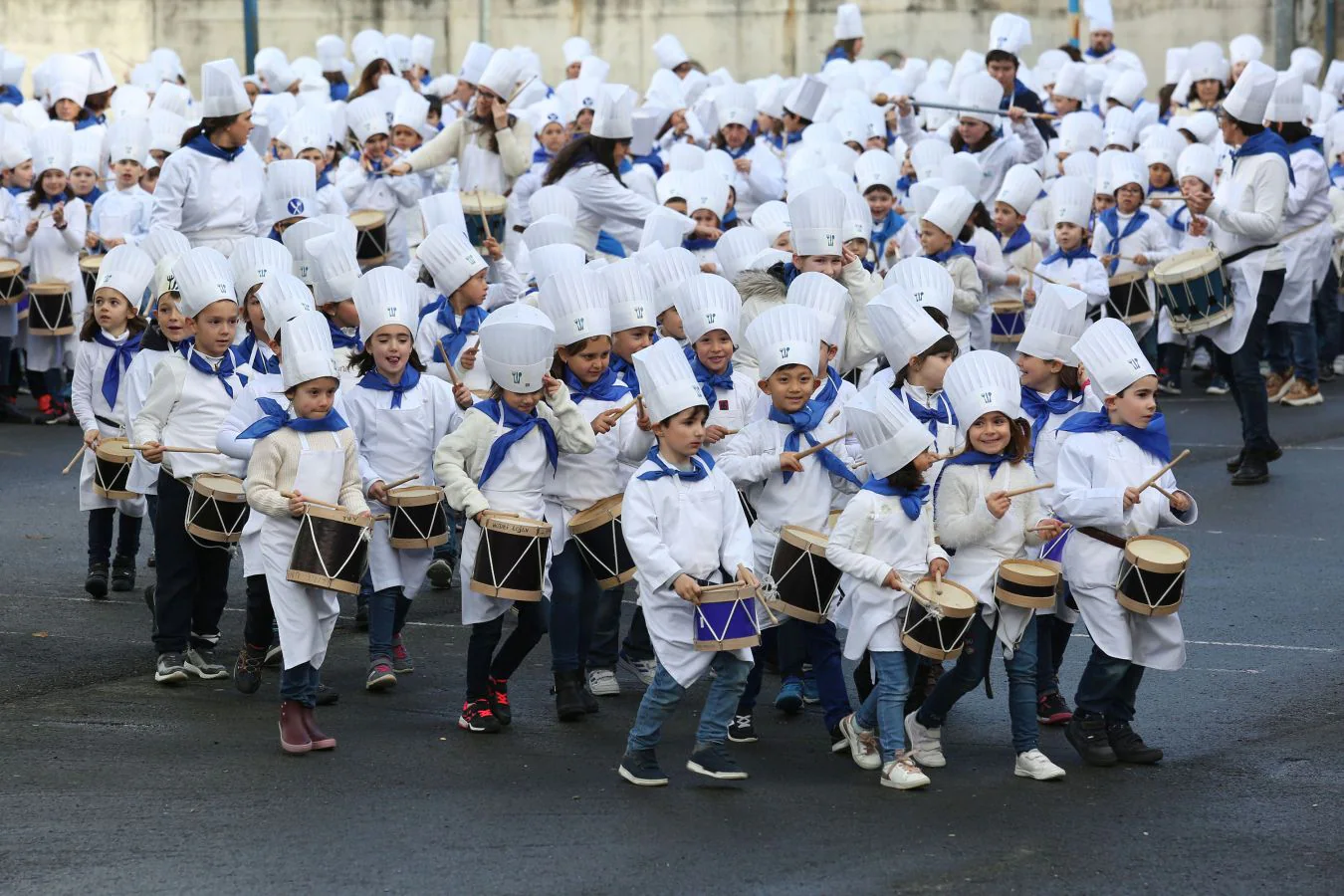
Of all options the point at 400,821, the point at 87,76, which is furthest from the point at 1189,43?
the point at 400,821

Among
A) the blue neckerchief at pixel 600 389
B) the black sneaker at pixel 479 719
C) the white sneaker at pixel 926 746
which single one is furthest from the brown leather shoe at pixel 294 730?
the white sneaker at pixel 926 746

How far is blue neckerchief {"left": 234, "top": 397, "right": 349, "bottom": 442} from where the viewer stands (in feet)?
24.8

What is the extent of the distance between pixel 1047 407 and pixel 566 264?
2495 mm

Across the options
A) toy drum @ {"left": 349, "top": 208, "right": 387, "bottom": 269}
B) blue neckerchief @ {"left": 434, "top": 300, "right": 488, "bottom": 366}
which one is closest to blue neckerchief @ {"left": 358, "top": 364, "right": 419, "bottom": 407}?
blue neckerchief @ {"left": 434, "top": 300, "right": 488, "bottom": 366}

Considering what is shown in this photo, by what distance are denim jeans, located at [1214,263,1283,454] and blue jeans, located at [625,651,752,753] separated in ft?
20.2

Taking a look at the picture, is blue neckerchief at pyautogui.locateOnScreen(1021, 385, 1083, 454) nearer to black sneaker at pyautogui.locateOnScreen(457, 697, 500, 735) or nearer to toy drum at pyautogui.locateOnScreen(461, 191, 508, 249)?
black sneaker at pyautogui.locateOnScreen(457, 697, 500, 735)

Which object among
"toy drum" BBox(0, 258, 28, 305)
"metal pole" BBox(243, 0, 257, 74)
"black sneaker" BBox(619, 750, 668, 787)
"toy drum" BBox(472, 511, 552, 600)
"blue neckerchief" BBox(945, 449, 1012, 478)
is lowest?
"black sneaker" BBox(619, 750, 668, 787)

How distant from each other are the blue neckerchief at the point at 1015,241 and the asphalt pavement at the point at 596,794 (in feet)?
15.7

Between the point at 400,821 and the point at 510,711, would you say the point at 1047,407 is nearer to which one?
the point at 510,711

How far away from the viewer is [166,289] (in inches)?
352

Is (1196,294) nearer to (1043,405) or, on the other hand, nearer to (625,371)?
(1043,405)

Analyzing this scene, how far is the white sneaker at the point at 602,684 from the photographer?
333 inches

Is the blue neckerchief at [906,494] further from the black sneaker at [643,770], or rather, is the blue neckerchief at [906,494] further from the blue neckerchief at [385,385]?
the blue neckerchief at [385,385]

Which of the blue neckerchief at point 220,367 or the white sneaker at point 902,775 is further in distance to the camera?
the blue neckerchief at point 220,367
